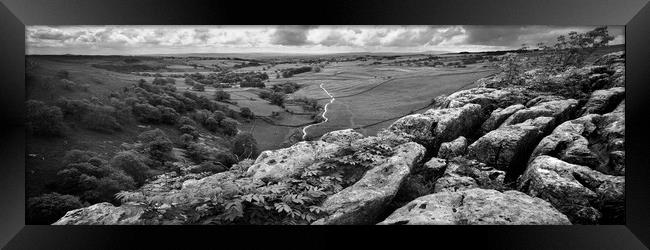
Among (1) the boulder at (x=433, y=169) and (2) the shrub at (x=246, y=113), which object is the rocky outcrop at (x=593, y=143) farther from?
(2) the shrub at (x=246, y=113)

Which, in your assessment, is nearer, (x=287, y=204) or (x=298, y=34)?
(x=287, y=204)

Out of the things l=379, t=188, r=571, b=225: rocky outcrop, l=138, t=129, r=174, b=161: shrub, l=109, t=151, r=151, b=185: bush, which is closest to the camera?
l=379, t=188, r=571, b=225: rocky outcrop

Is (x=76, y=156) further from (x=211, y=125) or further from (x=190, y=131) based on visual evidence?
(x=211, y=125)

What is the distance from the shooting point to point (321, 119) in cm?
511

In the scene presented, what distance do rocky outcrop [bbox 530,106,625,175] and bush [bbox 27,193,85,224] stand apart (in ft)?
21.9

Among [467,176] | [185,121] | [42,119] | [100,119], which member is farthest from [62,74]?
[467,176]

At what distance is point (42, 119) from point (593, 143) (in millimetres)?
7660

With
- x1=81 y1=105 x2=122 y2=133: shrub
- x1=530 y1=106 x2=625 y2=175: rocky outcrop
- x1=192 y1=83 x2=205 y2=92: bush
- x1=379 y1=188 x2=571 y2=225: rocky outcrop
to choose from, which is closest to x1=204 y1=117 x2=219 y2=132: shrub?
x1=192 y1=83 x2=205 y2=92: bush

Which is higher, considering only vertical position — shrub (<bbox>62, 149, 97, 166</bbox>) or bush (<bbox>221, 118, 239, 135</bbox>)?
bush (<bbox>221, 118, 239, 135</bbox>)

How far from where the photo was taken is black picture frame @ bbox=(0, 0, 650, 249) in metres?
4.62

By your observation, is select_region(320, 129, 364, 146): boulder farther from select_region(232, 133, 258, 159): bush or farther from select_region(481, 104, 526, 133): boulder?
select_region(481, 104, 526, 133): boulder
